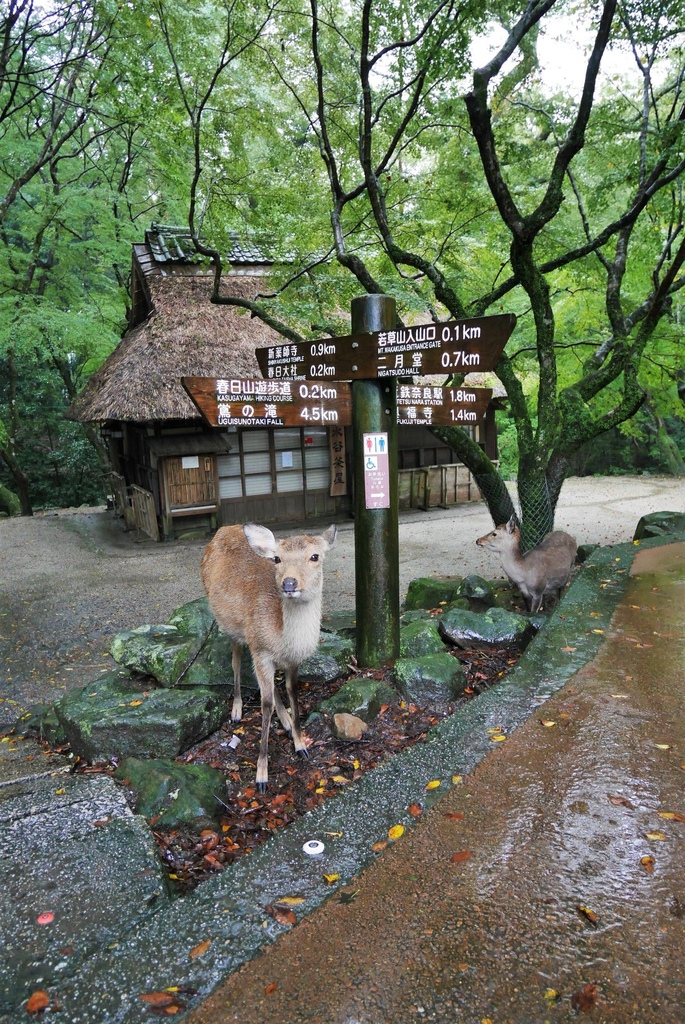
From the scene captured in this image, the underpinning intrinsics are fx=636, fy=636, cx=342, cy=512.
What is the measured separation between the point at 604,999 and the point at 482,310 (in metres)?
7.48

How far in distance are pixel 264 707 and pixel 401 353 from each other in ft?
8.12

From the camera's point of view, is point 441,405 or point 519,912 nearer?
point 519,912

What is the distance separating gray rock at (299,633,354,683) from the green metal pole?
157 mm

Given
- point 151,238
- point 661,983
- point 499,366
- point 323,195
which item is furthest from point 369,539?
point 151,238

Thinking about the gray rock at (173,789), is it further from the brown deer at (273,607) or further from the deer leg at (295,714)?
the deer leg at (295,714)

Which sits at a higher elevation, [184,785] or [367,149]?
[367,149]

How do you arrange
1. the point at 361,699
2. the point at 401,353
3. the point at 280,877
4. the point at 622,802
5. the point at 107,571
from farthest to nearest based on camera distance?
the point at 107,571 < the point at 401,353 < the point at 361,699 < the point at 622,802 < the point at 280,877

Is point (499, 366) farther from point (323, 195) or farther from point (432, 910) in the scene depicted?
point (432, 910)

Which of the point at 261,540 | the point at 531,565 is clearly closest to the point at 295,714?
the point at 261,540

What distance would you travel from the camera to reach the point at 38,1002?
6.61 ft

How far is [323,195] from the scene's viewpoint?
34.3 ft

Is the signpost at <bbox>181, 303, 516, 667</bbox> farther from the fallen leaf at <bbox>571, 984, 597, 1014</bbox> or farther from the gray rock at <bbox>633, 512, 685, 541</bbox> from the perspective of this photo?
the gray rock at <bbox>633, 512, 685, 541</bbox>

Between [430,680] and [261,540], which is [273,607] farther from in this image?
[430,680]

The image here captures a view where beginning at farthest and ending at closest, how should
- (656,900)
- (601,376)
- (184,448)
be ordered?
(184,448), (601,376), (656,900)
